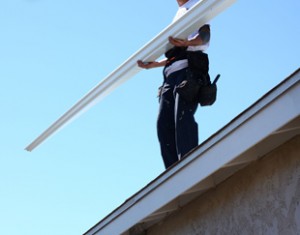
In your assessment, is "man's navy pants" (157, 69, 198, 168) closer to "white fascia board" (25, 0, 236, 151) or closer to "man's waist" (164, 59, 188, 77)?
"man's waist" (164, 59, 188, 77)

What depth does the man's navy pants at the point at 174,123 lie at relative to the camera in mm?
5570

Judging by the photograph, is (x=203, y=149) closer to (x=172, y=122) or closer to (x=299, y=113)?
(x=299, y=113)

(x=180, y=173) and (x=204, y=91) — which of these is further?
(x=204, y=91)

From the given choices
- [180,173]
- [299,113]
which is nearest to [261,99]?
[299,113]

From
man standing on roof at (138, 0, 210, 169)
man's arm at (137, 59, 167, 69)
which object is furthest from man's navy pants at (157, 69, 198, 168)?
man's arm at (137, 59, 167, 69)

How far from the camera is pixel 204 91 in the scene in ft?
18.6

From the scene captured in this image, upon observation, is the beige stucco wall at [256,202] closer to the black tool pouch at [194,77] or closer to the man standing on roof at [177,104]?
the man standing on roof at [177,104]

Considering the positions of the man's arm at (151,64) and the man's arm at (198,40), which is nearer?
the man's arm at (198,40)

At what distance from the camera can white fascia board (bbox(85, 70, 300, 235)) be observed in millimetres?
4480

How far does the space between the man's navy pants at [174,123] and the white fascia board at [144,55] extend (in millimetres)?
250

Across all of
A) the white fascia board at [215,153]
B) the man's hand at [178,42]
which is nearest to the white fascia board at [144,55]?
the man's hand at [178,42]

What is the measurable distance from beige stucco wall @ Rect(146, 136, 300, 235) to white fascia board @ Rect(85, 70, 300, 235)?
0.26m

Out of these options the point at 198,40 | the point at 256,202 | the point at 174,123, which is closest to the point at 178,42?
the point at 198,40

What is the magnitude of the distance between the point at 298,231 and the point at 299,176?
1.01ft
